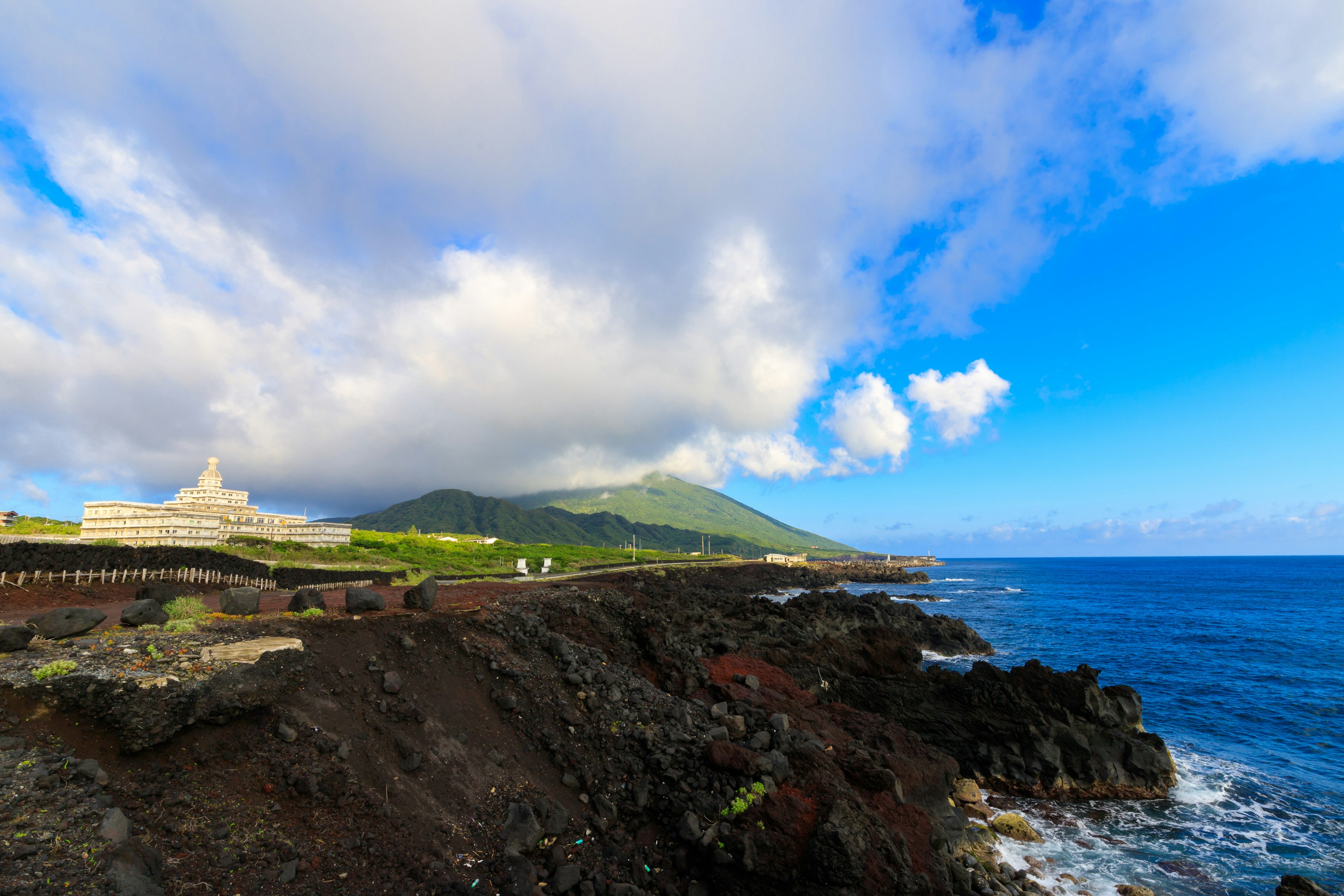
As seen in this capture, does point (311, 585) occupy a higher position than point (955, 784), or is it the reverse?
point (311, 585)

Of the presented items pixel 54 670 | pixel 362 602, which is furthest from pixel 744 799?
pixel 54 670

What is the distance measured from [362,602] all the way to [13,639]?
20.0 ft

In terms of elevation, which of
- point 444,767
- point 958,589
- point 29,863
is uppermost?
point 29,863

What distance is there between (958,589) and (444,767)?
97.5 meters

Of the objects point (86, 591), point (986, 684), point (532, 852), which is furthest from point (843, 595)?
point (86, 591)

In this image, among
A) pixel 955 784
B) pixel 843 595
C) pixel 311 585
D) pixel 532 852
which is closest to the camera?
pixel 532 852

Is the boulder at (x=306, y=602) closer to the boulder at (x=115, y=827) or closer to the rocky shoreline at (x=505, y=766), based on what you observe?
the rocky shoreline at (x=505, y=766)

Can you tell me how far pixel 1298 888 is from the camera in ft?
38.0

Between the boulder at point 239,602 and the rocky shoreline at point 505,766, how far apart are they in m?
1.79

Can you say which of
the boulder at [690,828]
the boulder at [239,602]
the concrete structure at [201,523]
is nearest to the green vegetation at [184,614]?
the boulder at [239,602]

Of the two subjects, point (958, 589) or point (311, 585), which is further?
point (958, 589)

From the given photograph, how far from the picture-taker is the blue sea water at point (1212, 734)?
13.6 meters

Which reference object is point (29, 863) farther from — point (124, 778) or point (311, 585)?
point (311, 585)

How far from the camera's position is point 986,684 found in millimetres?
19859
